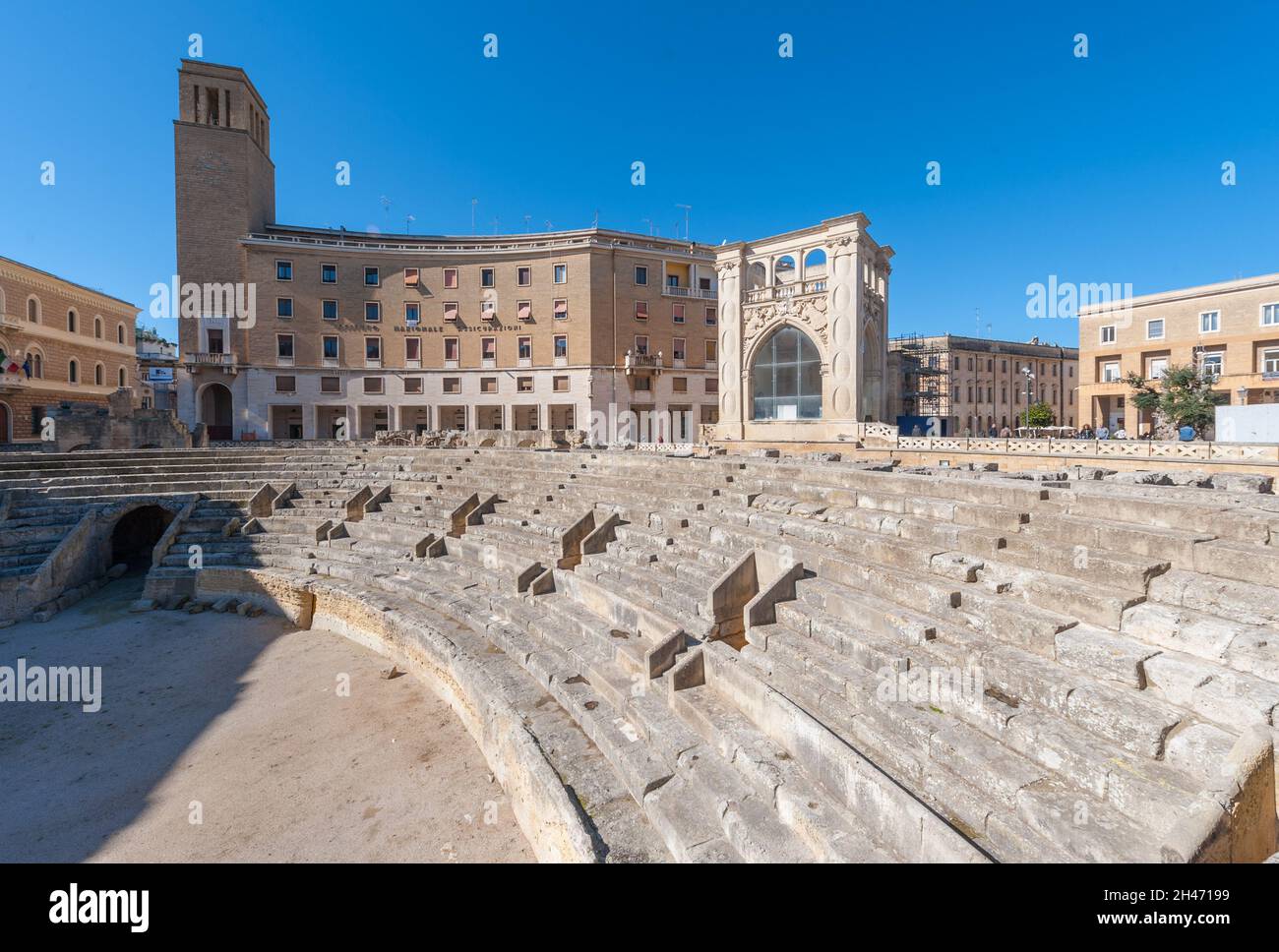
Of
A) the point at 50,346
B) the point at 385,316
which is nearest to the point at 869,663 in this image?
the point at 385,316

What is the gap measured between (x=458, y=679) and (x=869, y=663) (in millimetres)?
6365

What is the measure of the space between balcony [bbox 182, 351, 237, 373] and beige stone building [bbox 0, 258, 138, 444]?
5980 mm

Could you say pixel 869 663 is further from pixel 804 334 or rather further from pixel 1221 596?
pixel 804 334

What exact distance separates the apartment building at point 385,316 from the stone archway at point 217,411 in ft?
0.44

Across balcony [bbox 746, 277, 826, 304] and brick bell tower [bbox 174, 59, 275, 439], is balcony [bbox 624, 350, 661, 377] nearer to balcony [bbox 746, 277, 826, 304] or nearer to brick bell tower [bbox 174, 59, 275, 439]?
balcony [bbox 746, 277, 826, 304]

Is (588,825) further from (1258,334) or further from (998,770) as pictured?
(1258,334)

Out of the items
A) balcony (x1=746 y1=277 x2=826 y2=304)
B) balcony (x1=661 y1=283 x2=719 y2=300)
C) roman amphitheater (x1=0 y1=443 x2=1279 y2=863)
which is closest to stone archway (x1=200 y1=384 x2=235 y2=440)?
balcony (x1=661 y1=283 x2=719 y2=300)

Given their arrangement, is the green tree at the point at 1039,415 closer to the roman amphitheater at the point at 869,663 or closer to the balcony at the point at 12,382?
the roman amphitheater at the point at 869,663

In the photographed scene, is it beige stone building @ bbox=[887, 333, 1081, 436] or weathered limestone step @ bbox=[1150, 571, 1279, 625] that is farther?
beige stone building @ bbox=[887, 333, 1081, 436]

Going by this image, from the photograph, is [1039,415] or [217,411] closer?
[217,411]

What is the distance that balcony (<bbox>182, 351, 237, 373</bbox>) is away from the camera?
35844 mm

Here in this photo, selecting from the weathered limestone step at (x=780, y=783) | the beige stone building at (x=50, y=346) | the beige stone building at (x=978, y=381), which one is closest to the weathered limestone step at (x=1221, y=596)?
the weathered limestone step at (x=780, y=783)

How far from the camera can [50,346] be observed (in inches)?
1346
